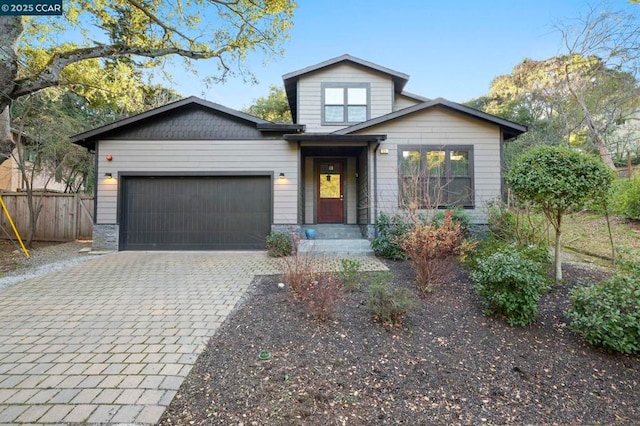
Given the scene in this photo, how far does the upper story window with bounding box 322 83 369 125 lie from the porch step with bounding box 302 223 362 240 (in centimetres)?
375

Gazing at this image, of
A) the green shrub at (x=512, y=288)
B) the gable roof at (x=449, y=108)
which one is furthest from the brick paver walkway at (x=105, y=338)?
the gable roof at (x=449, y=108)

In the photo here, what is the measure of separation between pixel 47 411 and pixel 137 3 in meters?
9.15

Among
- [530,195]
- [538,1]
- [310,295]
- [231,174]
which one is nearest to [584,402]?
[310,295]

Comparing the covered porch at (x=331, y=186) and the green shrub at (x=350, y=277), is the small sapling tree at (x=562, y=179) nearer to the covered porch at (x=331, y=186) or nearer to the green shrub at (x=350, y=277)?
the green shrub at (x=350, y=277)

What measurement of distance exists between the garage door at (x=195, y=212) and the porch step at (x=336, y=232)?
5.46ft

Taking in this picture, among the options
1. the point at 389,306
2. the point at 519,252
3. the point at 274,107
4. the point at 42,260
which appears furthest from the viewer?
the point at 274,107


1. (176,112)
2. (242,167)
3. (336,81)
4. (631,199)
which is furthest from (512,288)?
(631,199)

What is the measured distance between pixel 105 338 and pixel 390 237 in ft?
18.1

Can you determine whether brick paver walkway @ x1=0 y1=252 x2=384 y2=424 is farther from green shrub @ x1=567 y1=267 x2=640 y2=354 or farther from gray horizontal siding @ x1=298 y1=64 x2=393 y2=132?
gray horizontal siding @ x1=298 y1=64 x2=393 y2=132

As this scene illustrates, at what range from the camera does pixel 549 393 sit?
2152mm

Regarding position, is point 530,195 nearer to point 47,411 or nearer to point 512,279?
point 512,279

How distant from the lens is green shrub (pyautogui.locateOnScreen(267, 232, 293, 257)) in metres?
7.51

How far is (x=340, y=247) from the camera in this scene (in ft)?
25.9

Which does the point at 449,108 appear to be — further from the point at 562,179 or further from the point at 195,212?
the point at 195,212
